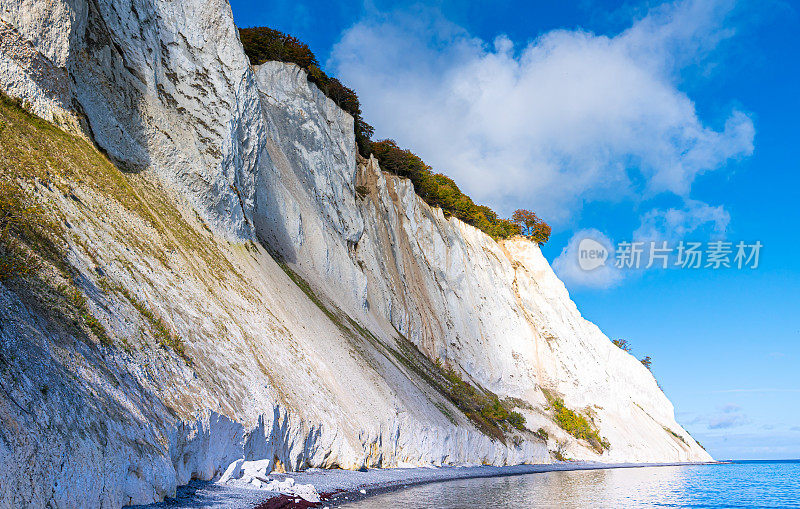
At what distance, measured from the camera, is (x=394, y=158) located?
54.2 m

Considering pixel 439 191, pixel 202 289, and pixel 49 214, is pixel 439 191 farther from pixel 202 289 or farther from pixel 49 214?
pixel 49 214

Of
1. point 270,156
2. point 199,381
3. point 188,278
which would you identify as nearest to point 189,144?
point 188,278

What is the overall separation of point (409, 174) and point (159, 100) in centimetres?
3606

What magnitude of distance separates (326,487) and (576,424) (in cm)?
4191

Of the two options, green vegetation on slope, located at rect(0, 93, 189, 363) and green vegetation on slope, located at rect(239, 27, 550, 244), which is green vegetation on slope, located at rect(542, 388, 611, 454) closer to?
green vegetation on slope, located at rect(239, 27, 550, 244)

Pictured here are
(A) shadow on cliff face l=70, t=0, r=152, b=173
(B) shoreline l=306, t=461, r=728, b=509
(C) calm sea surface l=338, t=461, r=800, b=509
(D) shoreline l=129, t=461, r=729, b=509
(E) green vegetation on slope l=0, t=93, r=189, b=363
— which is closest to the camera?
(E) green vegetation on slope l=0, t=93, r=189, b=363

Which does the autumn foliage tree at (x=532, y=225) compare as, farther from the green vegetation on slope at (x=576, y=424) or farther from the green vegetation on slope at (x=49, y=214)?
the green vegetation on slope at (x=49, y=214)

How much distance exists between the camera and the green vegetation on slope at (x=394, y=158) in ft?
131

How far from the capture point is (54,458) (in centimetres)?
736

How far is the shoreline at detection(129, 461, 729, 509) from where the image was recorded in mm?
11195

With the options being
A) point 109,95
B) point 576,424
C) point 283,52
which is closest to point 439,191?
point 283,52

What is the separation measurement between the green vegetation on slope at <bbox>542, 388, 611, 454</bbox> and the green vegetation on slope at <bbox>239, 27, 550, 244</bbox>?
2222 cm

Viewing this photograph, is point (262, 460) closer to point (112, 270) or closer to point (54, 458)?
point (112, 270)

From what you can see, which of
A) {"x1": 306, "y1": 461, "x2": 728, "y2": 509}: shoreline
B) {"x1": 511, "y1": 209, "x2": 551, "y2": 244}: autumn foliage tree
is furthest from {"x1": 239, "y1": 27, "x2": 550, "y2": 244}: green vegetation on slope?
{"x1": 306, "y1": 461, "x2": 728, "y2": 509}: shoreline
